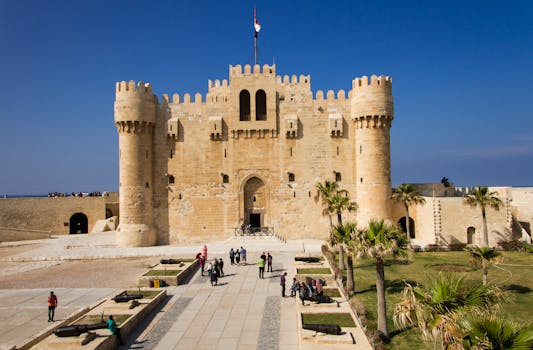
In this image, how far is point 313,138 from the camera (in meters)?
34.4

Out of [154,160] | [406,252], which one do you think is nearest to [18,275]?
[154,160]

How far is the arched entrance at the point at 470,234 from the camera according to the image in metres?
32.3

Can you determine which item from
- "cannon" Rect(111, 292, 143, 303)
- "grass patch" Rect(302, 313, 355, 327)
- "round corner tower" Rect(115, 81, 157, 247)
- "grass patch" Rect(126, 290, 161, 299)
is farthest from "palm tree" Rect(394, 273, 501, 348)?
"round corner tower" Rect(115, 81, 157, 247)

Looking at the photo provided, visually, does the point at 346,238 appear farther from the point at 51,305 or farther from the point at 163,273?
the point at 51,305

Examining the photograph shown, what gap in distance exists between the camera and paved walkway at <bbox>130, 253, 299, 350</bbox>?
12.9 meters

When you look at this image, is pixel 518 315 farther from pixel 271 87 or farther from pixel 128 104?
pixel 128 104

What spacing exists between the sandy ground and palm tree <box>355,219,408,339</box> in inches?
501

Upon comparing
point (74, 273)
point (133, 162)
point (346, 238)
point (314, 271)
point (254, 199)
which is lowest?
point (74, 273)

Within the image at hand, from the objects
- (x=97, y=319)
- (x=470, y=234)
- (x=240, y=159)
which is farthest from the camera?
(x=240, y=159)

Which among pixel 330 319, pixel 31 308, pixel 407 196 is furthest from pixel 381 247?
pixel 407 196

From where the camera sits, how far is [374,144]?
32969 millimetres

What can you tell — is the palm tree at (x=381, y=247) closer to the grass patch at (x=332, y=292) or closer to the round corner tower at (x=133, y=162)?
the grass patch at (x=332, y=292)

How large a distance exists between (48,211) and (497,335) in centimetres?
4468

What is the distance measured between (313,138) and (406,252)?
2163 centimetres
